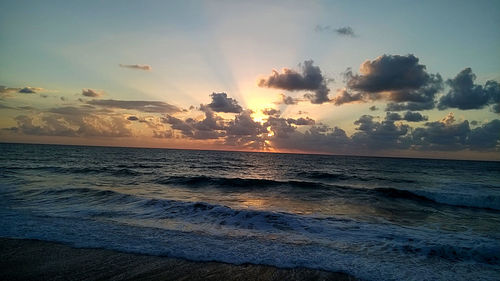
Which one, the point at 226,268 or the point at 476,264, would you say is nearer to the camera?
the point at 226,268

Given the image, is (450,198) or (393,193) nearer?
(450,198)

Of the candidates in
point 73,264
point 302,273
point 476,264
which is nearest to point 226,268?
point 302,273

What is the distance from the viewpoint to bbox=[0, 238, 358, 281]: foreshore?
22.4ft

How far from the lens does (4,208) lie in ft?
44.0

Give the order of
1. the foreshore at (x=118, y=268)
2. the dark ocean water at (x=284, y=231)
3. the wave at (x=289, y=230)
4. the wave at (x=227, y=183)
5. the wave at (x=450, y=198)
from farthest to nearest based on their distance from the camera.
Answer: the wave at (x=227, y=183) < the wave at (x=450, y=198) < the wave at (x=289, y=230) < the dark ocean water at (x=284, y=231) < the foreshore at (x=118, y=268)

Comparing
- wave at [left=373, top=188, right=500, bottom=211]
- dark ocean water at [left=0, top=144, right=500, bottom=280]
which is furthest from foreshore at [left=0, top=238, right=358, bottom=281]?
wave at [left=373, top=188, right=500, bottom=211]

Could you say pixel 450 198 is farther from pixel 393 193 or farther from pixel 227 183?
pixel 227 183

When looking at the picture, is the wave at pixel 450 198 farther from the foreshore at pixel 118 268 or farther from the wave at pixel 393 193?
the foreshore at pixel 118 268

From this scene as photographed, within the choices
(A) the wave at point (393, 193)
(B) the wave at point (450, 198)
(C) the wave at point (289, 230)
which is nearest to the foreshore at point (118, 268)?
(C) the wave at point (289, 230)

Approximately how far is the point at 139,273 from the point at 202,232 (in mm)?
4038

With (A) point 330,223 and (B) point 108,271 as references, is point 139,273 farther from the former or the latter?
(A) point 330,223

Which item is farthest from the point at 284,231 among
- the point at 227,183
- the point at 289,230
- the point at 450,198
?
the point at 450,198

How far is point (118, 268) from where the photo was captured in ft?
23.8

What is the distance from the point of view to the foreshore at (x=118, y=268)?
682cm
